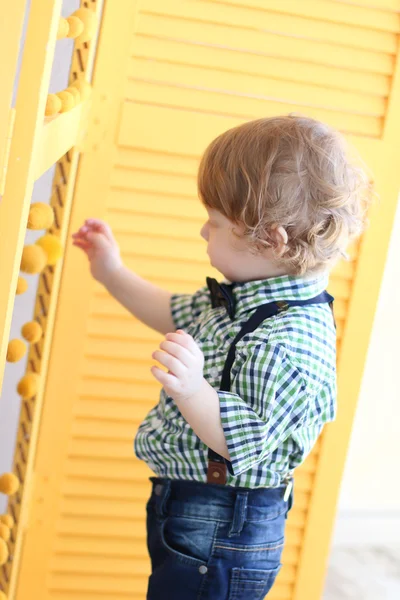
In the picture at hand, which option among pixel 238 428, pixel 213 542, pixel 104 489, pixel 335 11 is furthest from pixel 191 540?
pixel 335 11

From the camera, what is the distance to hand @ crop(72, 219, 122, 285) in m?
1.44

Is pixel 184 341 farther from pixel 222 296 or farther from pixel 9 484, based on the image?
pixel 9 484

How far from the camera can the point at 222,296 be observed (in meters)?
1.28

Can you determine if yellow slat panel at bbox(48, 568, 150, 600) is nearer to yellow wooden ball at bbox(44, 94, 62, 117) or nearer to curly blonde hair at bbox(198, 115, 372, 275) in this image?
curly blonde hair at bbox(198, 115, 372, 275)

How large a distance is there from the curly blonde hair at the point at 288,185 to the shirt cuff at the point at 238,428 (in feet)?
0.78

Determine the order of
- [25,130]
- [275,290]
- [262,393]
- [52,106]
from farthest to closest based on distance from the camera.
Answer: [275,290] → [262,393] → [52,106] → [25,130]

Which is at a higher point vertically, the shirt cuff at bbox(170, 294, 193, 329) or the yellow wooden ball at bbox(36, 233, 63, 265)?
the yellow wooden ball at bbox(36, 233, 63, 265)

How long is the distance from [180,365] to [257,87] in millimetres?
708

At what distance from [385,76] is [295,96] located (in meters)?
0.18

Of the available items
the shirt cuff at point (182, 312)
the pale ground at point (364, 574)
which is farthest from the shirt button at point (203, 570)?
the pale ground at point (364, 574)

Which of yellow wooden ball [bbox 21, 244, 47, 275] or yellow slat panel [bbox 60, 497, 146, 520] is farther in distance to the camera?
yellow slat panel [bbox 60, 497, 146, 520]

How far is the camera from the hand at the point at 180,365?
3.39ft

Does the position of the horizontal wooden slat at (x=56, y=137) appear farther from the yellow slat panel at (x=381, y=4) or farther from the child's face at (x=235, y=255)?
the yellow slat panel at (x=381, y=4)

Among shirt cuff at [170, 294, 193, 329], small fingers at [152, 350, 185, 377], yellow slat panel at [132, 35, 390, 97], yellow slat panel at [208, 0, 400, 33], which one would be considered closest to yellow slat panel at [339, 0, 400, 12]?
yellow slat panel at [208, 0, 400, 33]
